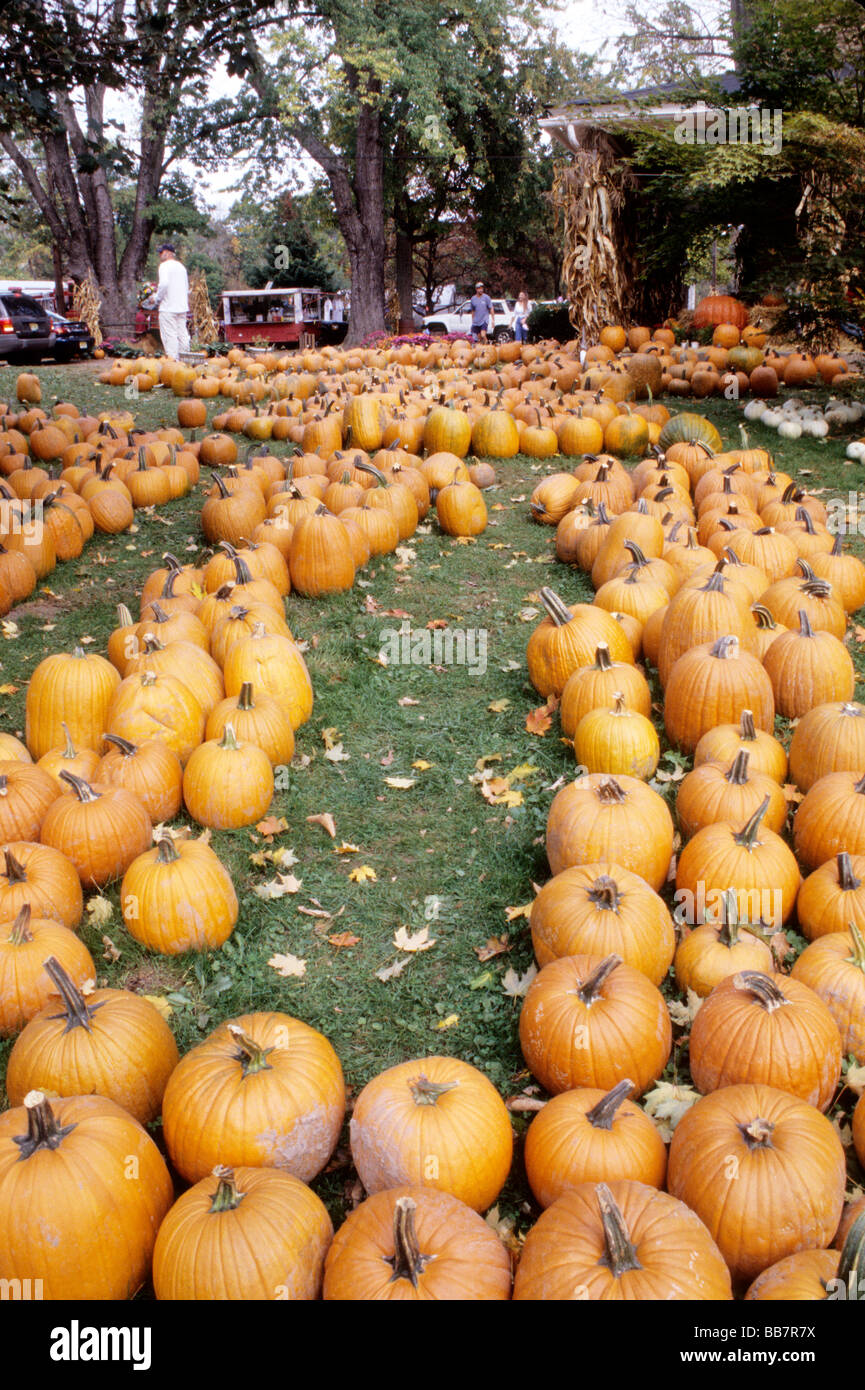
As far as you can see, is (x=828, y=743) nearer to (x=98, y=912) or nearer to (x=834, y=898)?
(x=834, y=898)

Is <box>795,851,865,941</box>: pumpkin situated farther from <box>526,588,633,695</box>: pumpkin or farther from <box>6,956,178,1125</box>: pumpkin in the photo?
<box>6,956,178,1125</box>: pumpkin

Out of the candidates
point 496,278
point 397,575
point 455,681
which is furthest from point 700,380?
point 496,278

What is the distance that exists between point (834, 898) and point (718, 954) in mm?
442

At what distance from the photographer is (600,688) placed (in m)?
4.36

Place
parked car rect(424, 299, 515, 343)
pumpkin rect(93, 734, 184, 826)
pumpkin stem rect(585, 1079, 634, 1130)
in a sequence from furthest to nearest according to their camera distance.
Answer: parked car rect(424, 299, 515, 343)
pumpkin rect(93, 734, 184, 826)
pumpkin stem rect(585, 1079, 634, 1130)

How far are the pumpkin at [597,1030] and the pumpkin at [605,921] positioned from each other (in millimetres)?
159

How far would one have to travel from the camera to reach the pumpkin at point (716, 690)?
13.7 ft

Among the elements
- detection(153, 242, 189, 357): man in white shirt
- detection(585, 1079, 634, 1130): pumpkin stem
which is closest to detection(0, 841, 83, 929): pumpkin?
detection(585, 1079, 634, 1130): pumpkin stem

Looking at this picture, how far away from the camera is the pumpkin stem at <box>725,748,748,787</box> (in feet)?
11.2

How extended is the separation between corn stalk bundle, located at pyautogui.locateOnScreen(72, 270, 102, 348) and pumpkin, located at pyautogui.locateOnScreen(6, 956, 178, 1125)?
84.1ft

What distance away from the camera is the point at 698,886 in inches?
128

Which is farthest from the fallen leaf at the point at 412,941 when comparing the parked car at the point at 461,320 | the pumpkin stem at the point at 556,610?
the parked car at the point at 461,320

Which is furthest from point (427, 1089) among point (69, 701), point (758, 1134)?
point (69, 701)
